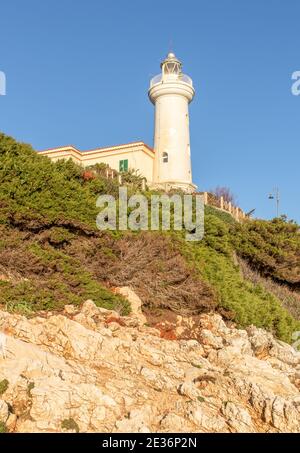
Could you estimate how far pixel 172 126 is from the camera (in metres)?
32.5

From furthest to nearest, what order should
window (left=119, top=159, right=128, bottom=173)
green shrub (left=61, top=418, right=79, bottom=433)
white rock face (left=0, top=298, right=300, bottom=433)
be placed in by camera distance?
window (left=119, top=159, right=128, bottom=173) → white rock face (left=0, top=298, right=300, bottom=433) → green shrub (left=61, top=418, right=79, bottom=433)

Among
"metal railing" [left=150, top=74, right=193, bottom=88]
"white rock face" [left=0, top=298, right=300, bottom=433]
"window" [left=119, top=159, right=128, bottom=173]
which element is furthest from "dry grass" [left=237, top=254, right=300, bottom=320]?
"metal railing" [left=150, top=74, right=193, bottom=88]

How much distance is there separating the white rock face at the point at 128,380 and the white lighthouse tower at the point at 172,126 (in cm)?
2193

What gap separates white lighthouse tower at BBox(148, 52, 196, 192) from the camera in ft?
104

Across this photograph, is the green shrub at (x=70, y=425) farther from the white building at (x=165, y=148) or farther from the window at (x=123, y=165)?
the window at (x=123, y=165)

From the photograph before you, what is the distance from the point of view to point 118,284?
11305 mm

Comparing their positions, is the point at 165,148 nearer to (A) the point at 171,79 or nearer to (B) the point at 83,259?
(A) the point at 171,79

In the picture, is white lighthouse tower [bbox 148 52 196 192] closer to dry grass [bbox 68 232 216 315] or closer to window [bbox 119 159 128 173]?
window [bbox 119 159 128 173]

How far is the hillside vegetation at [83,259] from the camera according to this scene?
983 centimetres

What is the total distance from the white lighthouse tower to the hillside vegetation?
1778 centimetres

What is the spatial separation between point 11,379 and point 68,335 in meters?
1.60

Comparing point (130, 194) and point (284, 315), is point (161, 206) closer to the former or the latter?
point (130, 194)

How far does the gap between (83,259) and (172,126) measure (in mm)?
22729
